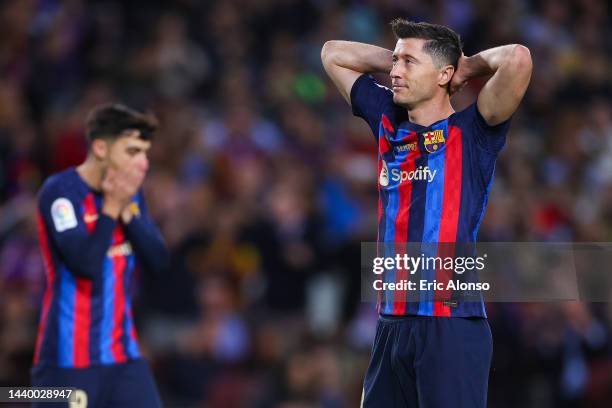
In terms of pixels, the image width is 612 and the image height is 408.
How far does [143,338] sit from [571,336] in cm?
354

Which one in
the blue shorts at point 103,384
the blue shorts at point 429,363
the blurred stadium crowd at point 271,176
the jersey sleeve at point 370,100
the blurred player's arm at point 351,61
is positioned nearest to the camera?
the blue shorts at point 429,363

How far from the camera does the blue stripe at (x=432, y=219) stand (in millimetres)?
4484

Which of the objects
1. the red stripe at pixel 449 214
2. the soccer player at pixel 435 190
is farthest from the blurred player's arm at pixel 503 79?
the red stripe at pixel 449 214

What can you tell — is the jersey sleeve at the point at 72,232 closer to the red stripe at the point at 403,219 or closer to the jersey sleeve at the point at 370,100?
the jersey sleeve at the point at 370,100

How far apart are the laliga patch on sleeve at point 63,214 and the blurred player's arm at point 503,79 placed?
7.78ft

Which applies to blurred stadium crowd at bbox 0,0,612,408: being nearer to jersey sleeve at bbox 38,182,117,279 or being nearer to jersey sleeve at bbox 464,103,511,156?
jersey sleeve at bbox 38,182,117,279

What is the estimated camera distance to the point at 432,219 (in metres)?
4.51

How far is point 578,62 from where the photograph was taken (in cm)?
1261

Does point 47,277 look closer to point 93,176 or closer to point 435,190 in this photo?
point 93,176

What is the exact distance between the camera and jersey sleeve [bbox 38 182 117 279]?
555 cm

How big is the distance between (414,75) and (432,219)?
655 mm

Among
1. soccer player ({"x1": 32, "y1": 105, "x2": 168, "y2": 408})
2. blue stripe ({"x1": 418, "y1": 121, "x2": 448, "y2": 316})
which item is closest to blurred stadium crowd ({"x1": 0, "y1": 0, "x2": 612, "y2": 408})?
soccer player ({"x1": 32, "y1": 105, "x2": 168, "y2": 408})

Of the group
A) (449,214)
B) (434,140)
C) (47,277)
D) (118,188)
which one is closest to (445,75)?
(434,140)

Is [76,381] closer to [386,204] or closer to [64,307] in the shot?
[64,307]
